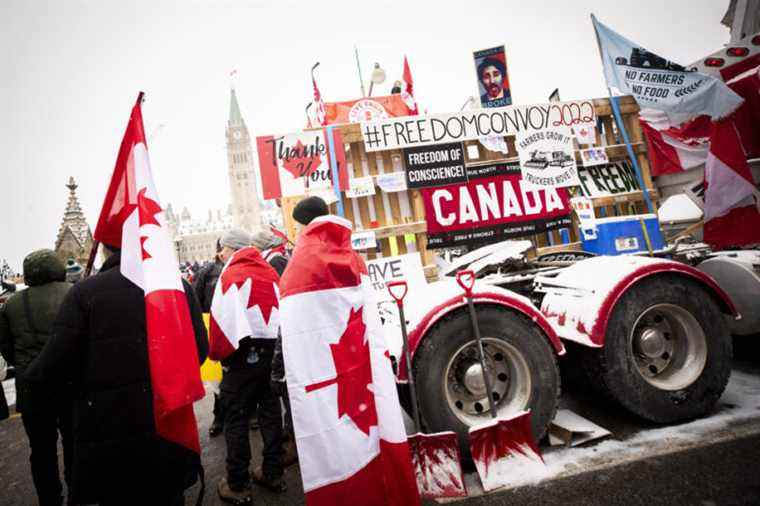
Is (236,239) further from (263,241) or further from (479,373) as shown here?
(479,373)

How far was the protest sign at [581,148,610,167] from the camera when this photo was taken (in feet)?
16.0

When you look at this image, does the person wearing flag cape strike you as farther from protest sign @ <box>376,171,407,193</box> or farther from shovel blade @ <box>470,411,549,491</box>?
protest sign @ <box>376,171,407,193</box>

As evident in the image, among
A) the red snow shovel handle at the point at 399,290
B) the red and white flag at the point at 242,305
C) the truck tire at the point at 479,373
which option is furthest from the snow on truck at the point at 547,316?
the red and white flag at the point at 242,305

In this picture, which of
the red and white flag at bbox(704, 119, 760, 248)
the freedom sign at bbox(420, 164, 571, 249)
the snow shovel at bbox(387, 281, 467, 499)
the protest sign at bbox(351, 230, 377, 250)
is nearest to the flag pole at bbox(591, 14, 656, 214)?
the red and white flag at bbox(704, 119, 760, 248)

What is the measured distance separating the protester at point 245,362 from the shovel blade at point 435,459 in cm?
121

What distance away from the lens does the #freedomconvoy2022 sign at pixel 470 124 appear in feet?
14.8

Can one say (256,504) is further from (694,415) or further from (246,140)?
(246,140)

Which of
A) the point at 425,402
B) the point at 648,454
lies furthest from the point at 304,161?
the point at 648,454

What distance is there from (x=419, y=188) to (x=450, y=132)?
87 cm

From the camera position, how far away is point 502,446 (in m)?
2.56

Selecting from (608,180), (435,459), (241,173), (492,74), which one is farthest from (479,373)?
(241,173)

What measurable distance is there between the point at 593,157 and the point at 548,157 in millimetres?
704

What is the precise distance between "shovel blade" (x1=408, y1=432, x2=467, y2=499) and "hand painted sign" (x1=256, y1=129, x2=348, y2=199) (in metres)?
2.95

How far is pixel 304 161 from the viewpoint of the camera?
436cm
